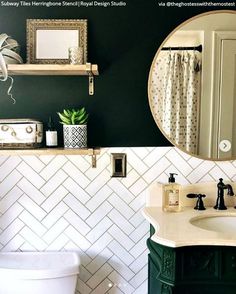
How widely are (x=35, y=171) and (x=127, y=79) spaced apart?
0.72m

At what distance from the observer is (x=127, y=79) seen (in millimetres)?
2154

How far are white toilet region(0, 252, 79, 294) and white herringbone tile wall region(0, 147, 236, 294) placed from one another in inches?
8.8

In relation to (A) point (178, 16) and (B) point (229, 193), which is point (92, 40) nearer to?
(A) point (178, 16)

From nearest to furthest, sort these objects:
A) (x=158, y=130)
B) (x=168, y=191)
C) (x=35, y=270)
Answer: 1. (x=35, y=270)
2. (x=168, y=191)
3. (x=158, y=130)

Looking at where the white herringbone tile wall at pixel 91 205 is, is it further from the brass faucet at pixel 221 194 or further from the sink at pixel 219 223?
the sink at pixel 219 223

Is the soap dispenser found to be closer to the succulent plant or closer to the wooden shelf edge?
the wooden shelf edge

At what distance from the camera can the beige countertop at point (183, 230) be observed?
5.00 ft

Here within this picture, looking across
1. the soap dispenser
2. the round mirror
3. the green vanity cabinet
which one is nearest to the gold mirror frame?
the round mirror

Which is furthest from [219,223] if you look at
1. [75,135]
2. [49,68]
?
[49,68]

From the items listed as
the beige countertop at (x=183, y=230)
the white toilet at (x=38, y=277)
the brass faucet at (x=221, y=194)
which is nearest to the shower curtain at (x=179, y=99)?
the brass faucet at (x=221, y=194)

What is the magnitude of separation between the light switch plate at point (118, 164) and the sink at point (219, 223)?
0.50 m

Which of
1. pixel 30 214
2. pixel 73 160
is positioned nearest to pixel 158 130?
pixel 73 160

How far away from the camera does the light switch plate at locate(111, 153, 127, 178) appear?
2.16m

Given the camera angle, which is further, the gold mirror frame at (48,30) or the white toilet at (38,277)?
the gold mirror frame at (48,30)
